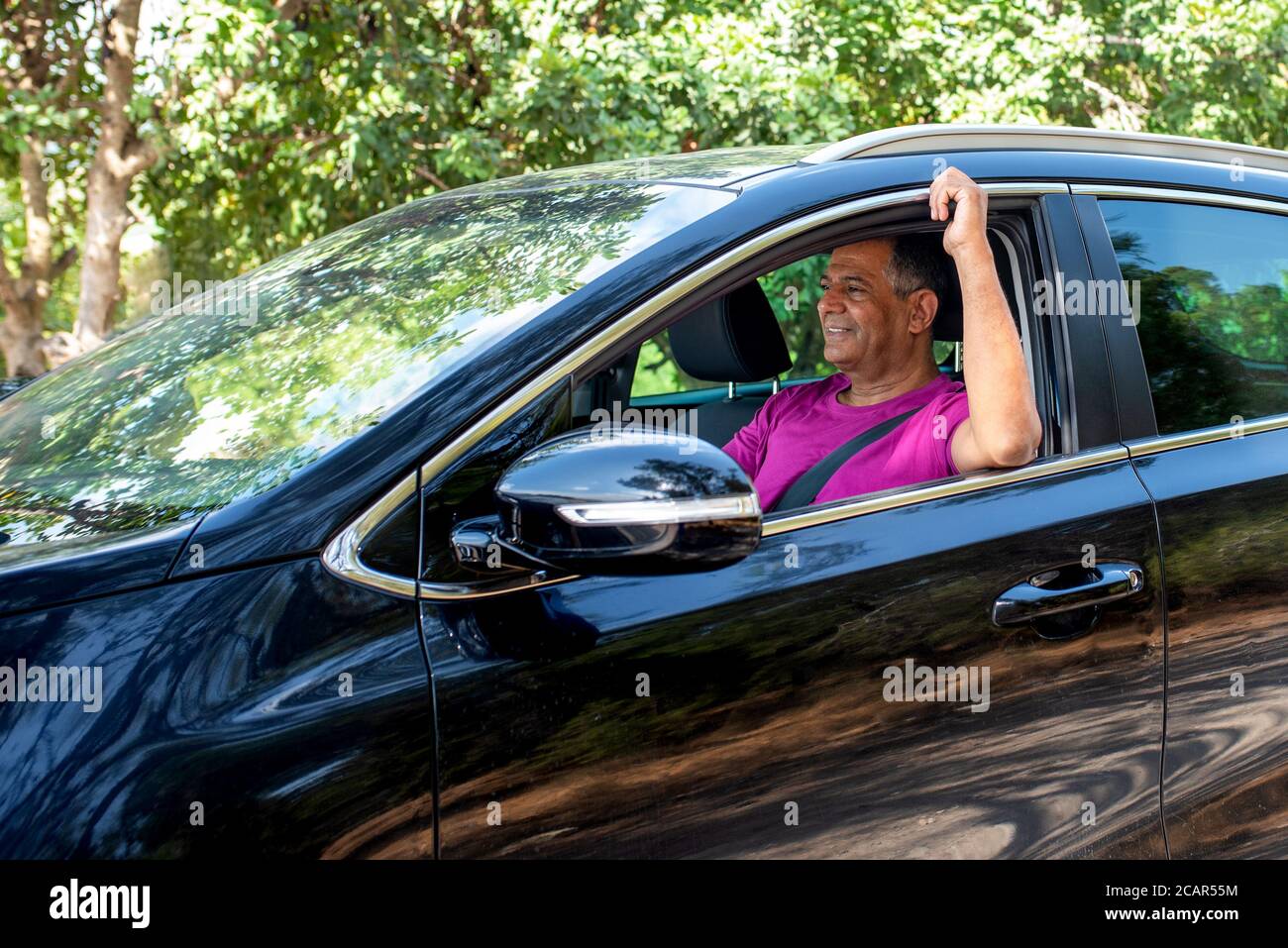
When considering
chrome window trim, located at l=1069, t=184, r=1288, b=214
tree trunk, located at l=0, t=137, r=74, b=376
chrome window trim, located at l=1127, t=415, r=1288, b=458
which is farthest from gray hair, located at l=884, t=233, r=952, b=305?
tree trunk, located at l=0, t=137, r=74, b=376

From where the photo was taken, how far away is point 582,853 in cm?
168

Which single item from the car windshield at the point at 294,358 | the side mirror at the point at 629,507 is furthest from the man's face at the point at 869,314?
the side mirror at the point at 629,507

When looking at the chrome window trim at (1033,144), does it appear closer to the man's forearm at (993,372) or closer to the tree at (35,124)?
the man's forearm at (993,372)

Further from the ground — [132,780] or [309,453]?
[309,453]

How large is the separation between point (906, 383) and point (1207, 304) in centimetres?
63

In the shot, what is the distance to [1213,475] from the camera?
224 cm

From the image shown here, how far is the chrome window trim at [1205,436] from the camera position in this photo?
2.24 m

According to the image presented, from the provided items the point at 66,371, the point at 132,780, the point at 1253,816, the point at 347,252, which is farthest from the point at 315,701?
the point at 1253,816

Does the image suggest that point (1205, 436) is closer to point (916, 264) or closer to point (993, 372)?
point (993, 372)

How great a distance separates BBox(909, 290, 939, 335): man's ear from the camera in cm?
282

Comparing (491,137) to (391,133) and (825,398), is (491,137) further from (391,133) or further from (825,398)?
(825,398)

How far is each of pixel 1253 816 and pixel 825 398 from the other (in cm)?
123

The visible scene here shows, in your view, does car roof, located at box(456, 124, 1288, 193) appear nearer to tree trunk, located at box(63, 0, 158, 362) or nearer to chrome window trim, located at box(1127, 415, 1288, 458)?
chrome window trim, located at box(1127, 415, 1288, 458)

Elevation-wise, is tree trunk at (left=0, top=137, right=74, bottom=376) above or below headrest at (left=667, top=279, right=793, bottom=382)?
above
